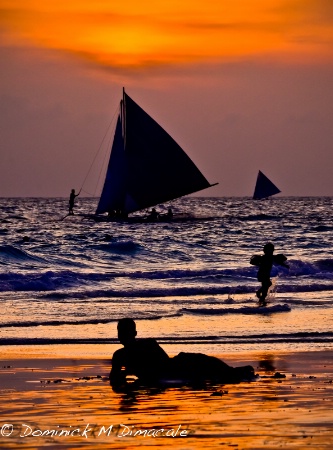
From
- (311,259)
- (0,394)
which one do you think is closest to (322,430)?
(0,394)

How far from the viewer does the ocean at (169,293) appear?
15508 millimetres

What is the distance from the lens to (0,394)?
10.4m

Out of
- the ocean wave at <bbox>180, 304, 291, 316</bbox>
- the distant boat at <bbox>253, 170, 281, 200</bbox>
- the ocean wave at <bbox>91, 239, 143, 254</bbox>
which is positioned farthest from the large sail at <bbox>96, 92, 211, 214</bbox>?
the distant boat at <bbox>253, 170, 281, 200</bbox>

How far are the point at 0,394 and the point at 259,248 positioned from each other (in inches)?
1404

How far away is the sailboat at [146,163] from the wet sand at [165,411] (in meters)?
47.3

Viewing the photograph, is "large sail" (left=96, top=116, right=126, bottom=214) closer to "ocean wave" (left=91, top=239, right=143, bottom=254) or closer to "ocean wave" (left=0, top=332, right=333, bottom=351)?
"ocean wave" (left=91, top=239, right=143, bottom=254)

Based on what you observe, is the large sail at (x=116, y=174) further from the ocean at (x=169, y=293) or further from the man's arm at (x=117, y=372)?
the man's arm at (x=117, y=372)

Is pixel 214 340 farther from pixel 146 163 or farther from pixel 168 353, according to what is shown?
pixel 146 163

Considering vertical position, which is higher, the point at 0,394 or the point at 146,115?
the point at 146,115

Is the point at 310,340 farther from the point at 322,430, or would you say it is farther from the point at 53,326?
the point at 322,430

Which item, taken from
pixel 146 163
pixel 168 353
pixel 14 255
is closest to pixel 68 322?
pixel 168 353

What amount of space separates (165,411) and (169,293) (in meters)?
14.9

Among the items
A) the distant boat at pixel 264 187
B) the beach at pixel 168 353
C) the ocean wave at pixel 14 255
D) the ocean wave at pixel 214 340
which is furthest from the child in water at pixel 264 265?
the distant boat at pixel 264 187

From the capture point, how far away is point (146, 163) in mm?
60500
